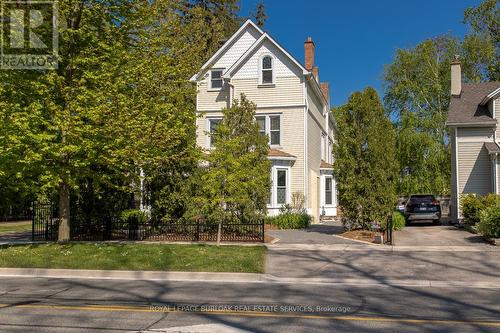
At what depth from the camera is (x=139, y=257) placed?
14680 mm

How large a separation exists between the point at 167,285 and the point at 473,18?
154ft

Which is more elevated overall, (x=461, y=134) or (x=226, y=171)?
(x=461, y=134)

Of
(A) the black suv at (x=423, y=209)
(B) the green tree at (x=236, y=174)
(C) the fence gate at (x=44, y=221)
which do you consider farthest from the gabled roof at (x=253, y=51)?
(C) the fence gate at (x=44, y=221)

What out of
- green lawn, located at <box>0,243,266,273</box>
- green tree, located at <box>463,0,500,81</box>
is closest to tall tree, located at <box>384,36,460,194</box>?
green tree, located at <box>463,0,500,81</box>

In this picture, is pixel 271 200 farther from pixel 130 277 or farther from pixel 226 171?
pixel 130 277

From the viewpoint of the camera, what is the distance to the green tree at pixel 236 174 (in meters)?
17.0

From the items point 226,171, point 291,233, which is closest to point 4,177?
point 226,171

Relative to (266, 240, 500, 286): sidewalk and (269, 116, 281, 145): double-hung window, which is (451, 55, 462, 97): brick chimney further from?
(266, 240, 500, 286): sidewalk

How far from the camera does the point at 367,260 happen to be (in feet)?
48.5

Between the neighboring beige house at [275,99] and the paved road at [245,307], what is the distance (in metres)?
15.3

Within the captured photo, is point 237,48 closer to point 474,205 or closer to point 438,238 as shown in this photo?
point 474,205

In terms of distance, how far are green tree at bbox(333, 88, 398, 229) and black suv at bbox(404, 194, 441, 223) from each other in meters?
6.81

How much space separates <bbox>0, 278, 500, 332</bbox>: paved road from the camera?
24.9ft

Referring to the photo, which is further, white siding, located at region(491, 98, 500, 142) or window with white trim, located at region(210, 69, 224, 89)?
window with white trim, located at region(210, 69, 224, 89)
